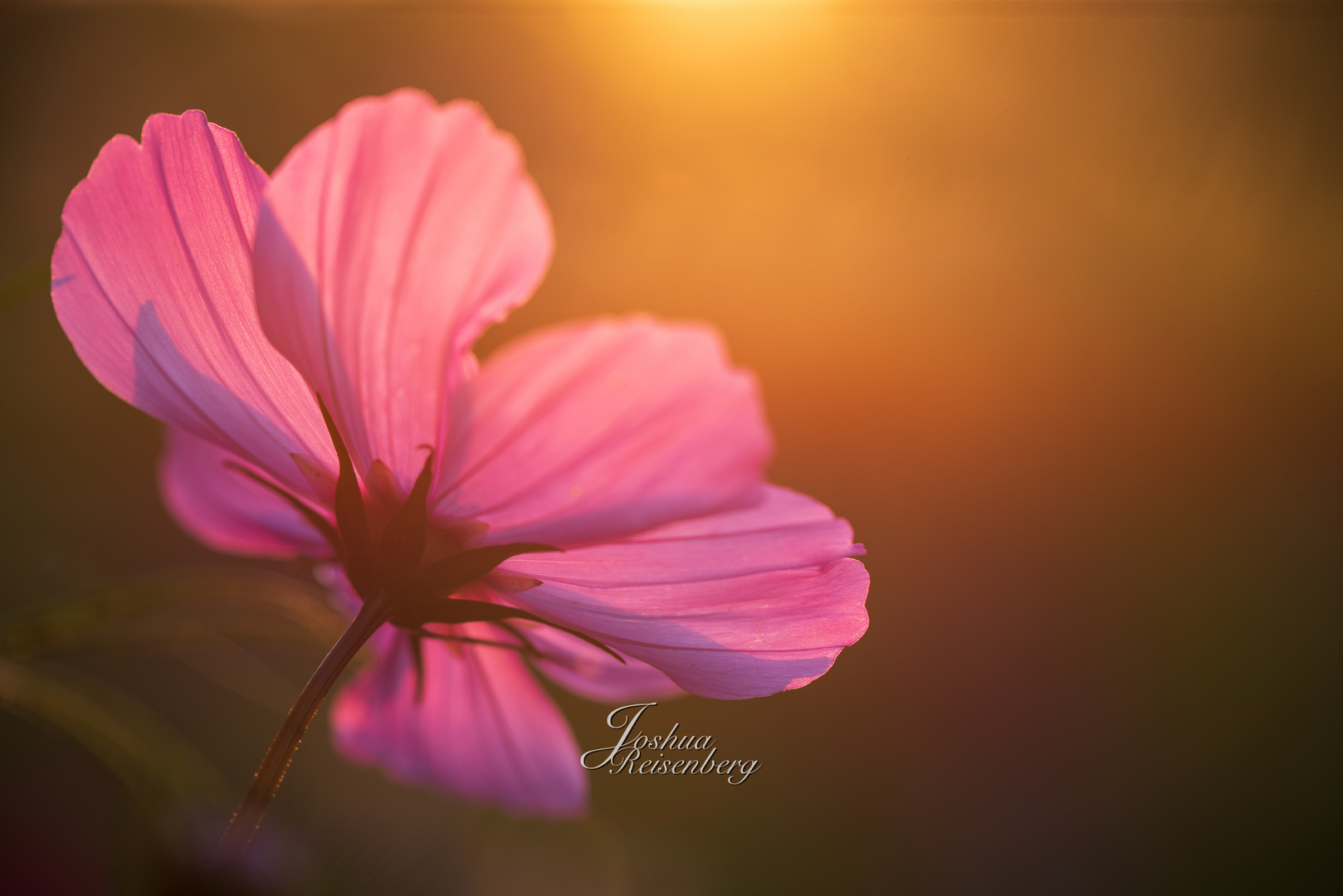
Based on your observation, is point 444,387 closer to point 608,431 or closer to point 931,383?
point 608,431

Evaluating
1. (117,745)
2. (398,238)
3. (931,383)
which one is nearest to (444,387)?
(398,238)

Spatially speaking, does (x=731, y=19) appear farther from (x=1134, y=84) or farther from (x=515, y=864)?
(x=515, y=864)

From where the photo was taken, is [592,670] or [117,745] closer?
[117,745]

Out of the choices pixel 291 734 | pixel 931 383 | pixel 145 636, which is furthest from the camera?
pixel 931 383

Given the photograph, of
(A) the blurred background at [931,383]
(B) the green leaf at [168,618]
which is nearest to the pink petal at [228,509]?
(B) the green leaf at [168,618]

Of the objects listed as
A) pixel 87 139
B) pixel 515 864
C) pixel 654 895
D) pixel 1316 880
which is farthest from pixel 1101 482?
pixel 87 139

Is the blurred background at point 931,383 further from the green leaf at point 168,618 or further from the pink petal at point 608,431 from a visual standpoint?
the pink petal at point 608,431

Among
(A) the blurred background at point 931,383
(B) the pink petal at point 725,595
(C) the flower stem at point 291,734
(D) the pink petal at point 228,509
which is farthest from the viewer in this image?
(A) the blurred background at point 931,383
